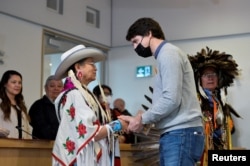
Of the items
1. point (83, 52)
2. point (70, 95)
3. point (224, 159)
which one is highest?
point (83, 52)

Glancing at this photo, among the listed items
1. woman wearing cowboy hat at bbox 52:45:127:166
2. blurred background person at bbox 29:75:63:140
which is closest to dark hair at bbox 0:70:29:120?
blurred background person at bbox 29:75:63:140

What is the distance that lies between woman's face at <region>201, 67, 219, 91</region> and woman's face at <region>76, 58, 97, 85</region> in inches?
65.4

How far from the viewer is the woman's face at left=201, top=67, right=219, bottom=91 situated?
13.3ft

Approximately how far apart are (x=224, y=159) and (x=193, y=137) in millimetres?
776

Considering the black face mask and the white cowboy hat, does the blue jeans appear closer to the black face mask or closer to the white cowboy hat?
the black face mask

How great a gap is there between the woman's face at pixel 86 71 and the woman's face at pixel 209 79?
1.66 metres

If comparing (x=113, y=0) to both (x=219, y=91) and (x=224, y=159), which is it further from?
(x=224, y=159)

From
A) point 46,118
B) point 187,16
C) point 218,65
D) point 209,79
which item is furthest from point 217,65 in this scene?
point 187,16

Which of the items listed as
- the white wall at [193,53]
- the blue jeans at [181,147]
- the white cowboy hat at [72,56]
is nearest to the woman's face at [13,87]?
the white cowboy hat at [72,56]

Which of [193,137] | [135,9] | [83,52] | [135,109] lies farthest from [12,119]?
[135,9]

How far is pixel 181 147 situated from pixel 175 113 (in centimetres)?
15

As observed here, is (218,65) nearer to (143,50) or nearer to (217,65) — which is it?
(217,65)

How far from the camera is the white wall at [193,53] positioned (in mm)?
5648

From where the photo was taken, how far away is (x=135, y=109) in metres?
6.29
